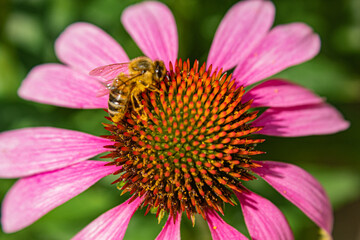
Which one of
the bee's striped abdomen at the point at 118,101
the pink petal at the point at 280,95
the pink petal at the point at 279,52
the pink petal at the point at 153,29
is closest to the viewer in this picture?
the bee's striped abdomen at the point at 118,101

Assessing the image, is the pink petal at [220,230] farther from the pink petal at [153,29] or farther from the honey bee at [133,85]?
the pink petal at [153,29]

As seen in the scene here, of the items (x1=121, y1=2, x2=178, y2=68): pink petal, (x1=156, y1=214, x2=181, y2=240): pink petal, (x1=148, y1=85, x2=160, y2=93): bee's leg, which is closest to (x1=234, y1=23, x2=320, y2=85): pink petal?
(x1=121, y1=2, x2=178, y2=68): pink petal

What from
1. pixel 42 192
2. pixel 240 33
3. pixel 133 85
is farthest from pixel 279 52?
pixel 42 192

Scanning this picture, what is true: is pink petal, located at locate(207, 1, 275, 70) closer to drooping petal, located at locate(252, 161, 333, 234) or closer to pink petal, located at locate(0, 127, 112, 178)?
drooping petal, located at locate(252, 161, 333, 234)

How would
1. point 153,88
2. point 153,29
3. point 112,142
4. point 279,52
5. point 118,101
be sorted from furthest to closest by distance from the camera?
1. point 153,29
2. point 279,52
3. point 112,142
4. point 153,88
5. point 118,101

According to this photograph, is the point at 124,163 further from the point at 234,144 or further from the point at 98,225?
the point at 234,144

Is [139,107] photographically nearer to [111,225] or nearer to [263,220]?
[111,225]

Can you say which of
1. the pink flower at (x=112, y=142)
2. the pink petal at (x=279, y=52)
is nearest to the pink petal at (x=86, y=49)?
the pink flower at (x=112, y=142)

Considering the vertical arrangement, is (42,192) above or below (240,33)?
below
